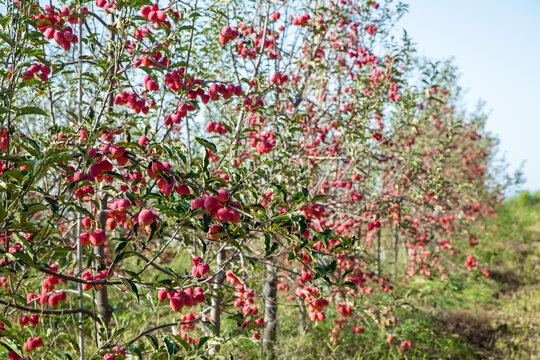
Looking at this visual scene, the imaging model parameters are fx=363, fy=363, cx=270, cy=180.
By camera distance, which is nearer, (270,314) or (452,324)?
(270,314)

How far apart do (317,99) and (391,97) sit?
1046mm

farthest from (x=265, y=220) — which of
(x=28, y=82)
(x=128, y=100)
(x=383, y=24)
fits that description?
(x=383, y=24)

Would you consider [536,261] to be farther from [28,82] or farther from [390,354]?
[28,82]

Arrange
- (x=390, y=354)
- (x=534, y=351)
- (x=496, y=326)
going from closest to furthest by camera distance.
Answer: (x=390, y=354), (x=534, y=351), (x=496, y=326)

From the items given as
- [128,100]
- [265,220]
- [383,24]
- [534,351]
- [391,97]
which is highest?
[383,24]

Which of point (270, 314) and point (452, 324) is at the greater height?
point (270, 314)

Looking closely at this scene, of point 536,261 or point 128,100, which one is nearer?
point 128,100

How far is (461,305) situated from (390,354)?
2.83 meters

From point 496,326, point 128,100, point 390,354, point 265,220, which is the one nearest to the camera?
point 265,220

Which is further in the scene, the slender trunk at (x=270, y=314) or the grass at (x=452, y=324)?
the grass at (x=452, y=324)

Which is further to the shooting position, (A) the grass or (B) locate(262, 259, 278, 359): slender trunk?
(A) the grass

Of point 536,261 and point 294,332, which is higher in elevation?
point 536,261

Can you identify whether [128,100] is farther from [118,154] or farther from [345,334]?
[345,334]

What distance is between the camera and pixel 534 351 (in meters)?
5.03
